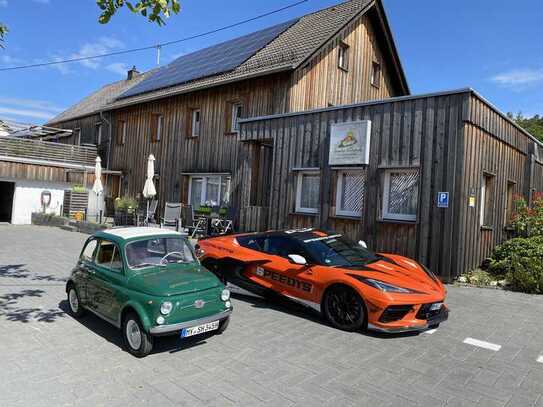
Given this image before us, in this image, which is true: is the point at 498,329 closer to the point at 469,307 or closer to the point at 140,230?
the point at 469,307

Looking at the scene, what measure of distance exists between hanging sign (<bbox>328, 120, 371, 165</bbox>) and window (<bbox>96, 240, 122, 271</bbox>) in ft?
22.7

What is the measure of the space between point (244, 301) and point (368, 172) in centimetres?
520

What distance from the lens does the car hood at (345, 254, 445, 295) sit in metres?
5.67

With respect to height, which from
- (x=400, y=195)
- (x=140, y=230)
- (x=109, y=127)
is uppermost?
(x=109, y=127)

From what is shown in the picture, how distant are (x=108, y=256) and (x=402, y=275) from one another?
398 centimetres

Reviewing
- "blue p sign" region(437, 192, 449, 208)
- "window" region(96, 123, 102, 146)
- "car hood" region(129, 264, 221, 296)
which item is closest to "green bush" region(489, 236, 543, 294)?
"blue p sign" region(437, 192, 449, 208)

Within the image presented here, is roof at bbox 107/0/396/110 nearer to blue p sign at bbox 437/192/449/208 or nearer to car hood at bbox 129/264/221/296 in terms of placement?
blue p sign at bbox 437/192/449/208

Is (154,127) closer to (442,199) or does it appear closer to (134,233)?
(442,199)

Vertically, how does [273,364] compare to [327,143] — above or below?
below

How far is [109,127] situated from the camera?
79.7ft

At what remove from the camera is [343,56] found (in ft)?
58.1

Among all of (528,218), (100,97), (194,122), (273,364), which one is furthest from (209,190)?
(100,97)

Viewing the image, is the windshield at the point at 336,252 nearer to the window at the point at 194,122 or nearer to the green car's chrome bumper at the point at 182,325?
the green car's chrome bumper at the point at 182,325

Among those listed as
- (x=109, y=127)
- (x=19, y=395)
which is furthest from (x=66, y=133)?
(x=19, y=395)
